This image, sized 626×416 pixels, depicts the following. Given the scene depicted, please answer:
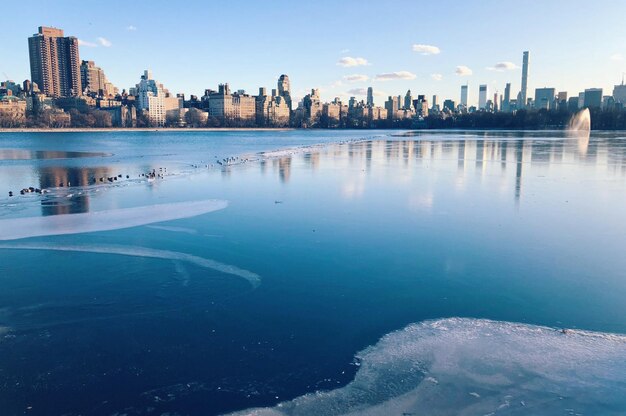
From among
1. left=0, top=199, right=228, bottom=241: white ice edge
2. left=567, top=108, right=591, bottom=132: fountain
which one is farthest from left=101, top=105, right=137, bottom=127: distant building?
left=0, top=199, right=228, bottom=241: white ice edge

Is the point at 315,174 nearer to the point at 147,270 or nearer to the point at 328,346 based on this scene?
the point at 147,270

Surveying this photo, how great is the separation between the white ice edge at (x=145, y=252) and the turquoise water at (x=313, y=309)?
0.05 metres

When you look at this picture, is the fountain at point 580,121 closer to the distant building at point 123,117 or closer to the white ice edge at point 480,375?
the white ice edge at point 480,375

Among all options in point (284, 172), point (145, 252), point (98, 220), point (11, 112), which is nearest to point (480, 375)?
point (145, 252)

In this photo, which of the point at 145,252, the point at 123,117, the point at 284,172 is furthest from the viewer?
the point at 123,117

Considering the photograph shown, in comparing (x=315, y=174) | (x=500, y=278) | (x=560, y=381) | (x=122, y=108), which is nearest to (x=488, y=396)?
(x=560, y=381)

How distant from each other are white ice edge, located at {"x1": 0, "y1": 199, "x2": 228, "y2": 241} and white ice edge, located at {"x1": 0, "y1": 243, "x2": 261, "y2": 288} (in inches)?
36.6

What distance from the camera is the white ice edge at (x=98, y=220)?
1077 centimetres

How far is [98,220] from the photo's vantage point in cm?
1202

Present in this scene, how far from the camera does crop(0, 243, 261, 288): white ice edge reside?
26.5 feet

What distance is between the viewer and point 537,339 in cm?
565

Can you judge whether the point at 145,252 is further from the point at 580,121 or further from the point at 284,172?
the point at 580,121

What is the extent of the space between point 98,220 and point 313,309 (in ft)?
25.4

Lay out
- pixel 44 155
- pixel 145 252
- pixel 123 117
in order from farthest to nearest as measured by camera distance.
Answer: pixel 123 117
pixel 44 155
pixel 145 252
